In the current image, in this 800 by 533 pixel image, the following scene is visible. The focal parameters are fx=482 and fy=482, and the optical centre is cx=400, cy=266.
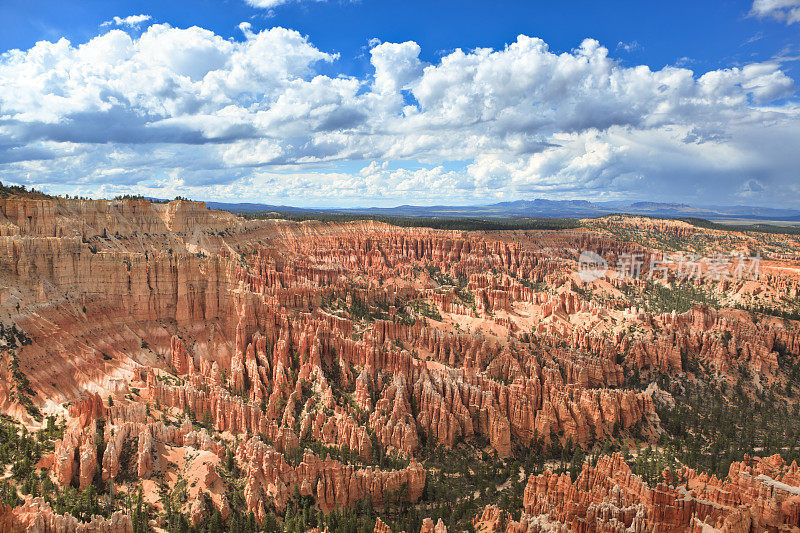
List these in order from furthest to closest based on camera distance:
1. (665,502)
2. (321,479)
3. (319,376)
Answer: (319,376) → (321,479) → (665,502)

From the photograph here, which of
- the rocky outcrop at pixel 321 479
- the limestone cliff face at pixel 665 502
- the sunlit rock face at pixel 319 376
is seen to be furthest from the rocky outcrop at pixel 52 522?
the limestone cliff face at pixel 665 502

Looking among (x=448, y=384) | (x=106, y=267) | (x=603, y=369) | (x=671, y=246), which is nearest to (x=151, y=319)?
(x=106, y=267)

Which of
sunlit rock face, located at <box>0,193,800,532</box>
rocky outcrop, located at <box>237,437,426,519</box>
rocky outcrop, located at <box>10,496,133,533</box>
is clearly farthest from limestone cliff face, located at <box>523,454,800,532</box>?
rocky outcrop, located at <box>10,496,133,533</box>

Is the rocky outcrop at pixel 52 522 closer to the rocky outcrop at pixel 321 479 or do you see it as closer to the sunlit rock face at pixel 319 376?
the sunlit rock face at pixel 319 376

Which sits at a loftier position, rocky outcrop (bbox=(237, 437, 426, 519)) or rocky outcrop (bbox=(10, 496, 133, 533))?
rocky outcrop (bbox=(10, 496, 133, 533))

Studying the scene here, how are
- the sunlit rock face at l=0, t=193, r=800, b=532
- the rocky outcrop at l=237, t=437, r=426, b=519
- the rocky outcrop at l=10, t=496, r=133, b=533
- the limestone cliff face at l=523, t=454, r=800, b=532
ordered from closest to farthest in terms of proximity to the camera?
the rocky outcrop at l=10, t=496, r=133, b=533
the limestone cliff face at l=523, t=454, r=800, b=532
the sunlit rock face at l=0, t=193, r=800, b=532
the rocky outcrop at l=237, t=437, r=426, b=519

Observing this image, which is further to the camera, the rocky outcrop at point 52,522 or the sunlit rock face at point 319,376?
the sunlit rock face at point 319,376

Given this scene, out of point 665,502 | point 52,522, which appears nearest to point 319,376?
point 52,522

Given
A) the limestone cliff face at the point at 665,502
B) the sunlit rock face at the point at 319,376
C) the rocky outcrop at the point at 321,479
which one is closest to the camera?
the limestone cliff face at the point at 665,502

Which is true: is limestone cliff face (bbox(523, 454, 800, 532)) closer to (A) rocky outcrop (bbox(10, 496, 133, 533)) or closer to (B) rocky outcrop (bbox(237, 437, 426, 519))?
(B) rocky outcrop (bbox(237, 437, 426, 519))

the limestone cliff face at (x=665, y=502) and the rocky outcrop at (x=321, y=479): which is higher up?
the limestone cliff face at (x=665, y=502)

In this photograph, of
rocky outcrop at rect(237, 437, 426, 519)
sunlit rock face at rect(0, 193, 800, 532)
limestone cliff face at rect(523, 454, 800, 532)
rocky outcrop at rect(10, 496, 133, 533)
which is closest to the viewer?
rocky outcrop at rect(10, 496, 133, 533)

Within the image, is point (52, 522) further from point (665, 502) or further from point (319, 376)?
point (665, 502)

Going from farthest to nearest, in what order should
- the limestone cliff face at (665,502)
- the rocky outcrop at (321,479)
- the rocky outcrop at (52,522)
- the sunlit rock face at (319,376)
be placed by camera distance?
1. the rocky outcrop at (321,479)
2. the sunlit rock face at (319,376)
3. the limestone cliff face at (665,502)
4. the rocky outcrop at (52,522)
